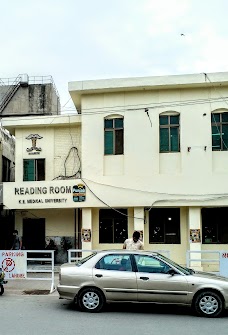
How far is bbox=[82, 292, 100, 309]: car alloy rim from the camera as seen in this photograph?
911 centimetres

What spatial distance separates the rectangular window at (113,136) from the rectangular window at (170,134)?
1.72 meters

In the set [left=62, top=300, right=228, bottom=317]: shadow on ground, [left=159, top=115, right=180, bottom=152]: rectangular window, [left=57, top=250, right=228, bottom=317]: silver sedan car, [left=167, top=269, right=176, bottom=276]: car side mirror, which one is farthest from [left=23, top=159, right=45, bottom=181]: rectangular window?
[left=167, top=269, right=176, bottom=276]: car side mirror

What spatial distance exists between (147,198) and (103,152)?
8.81 ft

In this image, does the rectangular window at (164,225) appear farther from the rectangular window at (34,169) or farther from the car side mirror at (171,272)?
the car side mirror at (171,272)

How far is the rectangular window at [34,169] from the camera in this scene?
19.2 m

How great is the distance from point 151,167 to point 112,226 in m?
3.20

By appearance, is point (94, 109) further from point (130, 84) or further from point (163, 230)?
point (163, 230)

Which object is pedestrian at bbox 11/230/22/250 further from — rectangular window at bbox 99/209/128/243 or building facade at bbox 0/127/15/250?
rectangular window at bbox 99/209/128/243

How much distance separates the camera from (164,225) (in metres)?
17.8

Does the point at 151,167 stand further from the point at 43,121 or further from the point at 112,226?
the point at 43,121

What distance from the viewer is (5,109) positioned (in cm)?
2678

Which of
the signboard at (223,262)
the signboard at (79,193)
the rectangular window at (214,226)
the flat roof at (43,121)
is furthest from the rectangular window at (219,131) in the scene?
the signboard at (223,262)

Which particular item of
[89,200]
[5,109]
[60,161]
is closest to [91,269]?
[89,200]

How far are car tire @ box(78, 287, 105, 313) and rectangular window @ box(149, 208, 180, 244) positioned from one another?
8.81 metres
